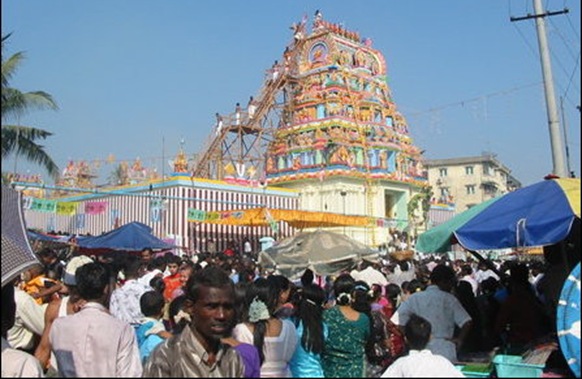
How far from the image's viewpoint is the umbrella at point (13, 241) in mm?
2590

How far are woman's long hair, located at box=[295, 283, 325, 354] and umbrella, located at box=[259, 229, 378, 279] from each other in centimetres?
396

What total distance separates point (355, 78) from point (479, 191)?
107 feet

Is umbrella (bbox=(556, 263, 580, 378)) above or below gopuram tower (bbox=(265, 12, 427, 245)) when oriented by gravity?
below

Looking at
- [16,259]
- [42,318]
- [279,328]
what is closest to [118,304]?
[42,318]

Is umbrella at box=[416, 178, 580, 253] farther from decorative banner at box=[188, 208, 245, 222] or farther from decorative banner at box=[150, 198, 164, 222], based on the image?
decorative banner at box=[150, 198, 164, 222]

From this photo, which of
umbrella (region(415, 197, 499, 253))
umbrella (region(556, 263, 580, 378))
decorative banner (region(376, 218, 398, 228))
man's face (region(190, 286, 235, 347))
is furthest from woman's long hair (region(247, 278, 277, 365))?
decorative banner (region(376, 218, 398, 228))

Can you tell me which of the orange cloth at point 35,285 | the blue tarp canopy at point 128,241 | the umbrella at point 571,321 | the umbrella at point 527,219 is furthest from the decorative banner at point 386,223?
the umbrella at point 571,321

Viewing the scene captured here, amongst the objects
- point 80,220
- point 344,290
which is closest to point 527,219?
point 344,290

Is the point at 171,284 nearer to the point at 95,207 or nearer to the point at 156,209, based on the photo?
the point at 156,209

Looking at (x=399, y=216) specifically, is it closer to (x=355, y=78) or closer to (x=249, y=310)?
(x=355, y=78)

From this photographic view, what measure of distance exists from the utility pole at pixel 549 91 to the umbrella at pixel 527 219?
7.64 feet

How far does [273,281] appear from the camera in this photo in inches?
183

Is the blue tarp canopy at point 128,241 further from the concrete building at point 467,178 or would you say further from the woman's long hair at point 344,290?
the concrete building at point 467,178

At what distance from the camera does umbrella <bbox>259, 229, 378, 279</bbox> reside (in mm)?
8695
